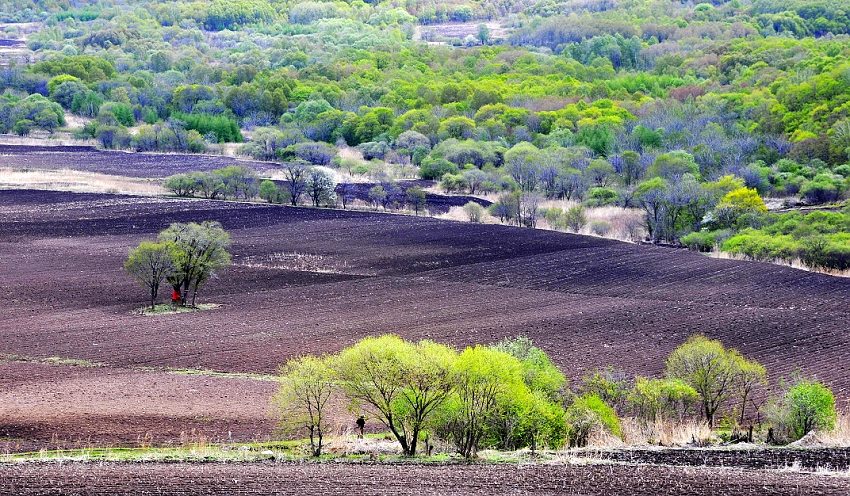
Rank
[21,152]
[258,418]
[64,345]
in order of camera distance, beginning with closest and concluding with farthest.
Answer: [258,418]
[64,345]
[21,152]

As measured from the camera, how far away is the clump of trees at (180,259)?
49375mm

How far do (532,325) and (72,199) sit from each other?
140ft

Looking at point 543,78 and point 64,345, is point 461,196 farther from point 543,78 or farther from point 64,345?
point 543,78

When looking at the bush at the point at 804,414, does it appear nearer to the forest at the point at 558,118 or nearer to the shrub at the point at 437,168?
the forest at the point at 558,118

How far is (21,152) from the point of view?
10731 centimetres

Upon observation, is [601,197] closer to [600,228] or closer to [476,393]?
[600,228]

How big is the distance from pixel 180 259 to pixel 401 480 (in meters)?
24.7

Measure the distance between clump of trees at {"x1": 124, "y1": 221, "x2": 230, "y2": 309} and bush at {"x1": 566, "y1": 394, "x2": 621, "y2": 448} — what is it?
73.0 feet

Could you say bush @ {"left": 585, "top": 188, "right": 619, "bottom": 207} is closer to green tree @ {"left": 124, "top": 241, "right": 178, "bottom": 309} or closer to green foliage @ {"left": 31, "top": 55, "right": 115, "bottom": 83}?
green tree @ {"left": 124, "top": 241, "right": 178, "bottom": 309}

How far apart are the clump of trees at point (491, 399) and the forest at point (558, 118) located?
3077cm

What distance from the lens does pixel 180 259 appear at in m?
50.0

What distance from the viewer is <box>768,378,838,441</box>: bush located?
3288 centimetres

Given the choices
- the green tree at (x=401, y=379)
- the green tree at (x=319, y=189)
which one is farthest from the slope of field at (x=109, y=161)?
the green tree at (x=401, y=379)

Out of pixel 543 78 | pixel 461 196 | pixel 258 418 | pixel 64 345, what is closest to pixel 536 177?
pixel 461 196
